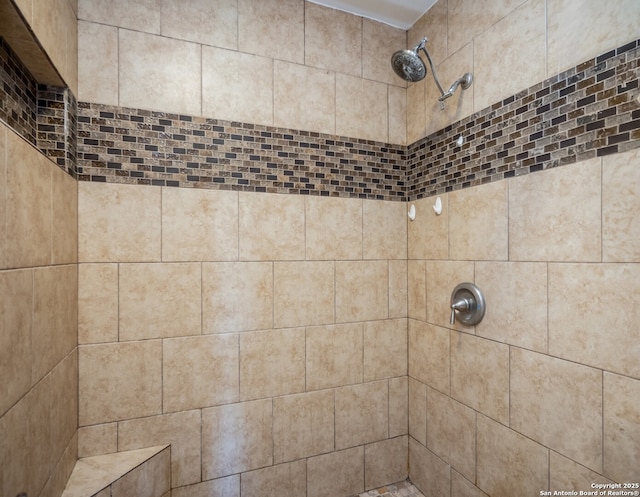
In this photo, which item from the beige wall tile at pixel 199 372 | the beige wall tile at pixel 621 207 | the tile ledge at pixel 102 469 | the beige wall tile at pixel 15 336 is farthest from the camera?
the beige wall tile at pixel 199 372

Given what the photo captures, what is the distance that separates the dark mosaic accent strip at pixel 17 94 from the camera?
0.94m

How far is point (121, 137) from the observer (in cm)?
138

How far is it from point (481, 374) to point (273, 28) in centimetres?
190

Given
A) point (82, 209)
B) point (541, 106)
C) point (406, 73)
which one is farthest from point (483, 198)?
point (82, 209)

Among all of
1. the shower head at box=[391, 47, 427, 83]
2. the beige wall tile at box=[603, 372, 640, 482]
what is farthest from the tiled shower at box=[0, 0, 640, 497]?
the shower head at box=[391, 47, 427, 83]

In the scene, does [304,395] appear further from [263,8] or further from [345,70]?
[263,8]

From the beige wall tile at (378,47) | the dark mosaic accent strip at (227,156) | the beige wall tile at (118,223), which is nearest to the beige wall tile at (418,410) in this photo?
the dark mosaic accent strip at (227,156)

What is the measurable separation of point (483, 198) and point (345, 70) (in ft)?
3.28

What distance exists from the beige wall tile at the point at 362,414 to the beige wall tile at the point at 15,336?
130 centimetres

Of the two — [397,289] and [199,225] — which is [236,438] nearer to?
[199,225]

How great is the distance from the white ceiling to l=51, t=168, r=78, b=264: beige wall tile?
1.46 metres

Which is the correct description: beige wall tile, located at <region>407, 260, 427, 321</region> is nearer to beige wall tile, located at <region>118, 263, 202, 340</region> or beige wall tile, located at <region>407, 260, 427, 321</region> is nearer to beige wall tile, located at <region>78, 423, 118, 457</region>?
beige wall tile, located at <region>118, 263, 202, 340</region>

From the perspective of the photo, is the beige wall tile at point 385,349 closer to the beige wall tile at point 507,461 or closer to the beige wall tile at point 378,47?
the beige wall tile at point 507,461

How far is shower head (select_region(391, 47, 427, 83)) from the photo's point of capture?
4.32ft
